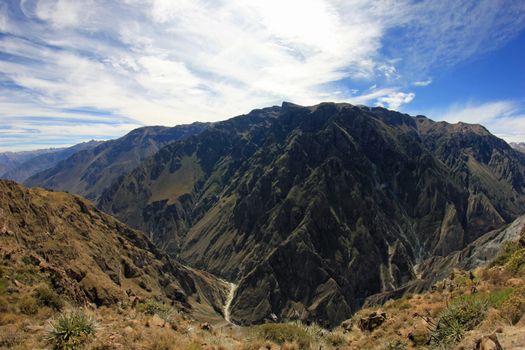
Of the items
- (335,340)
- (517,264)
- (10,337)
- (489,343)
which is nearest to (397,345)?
(335,340)

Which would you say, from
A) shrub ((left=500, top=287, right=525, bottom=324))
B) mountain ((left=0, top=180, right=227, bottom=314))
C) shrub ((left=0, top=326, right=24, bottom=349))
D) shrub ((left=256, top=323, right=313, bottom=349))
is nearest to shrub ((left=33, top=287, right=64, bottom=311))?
shrub ((left=0, top=326, right=24, bottom=349))

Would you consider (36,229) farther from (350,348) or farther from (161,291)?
(350,348)

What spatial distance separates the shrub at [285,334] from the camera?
17.9m

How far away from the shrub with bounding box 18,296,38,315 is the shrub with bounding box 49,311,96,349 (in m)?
4.61

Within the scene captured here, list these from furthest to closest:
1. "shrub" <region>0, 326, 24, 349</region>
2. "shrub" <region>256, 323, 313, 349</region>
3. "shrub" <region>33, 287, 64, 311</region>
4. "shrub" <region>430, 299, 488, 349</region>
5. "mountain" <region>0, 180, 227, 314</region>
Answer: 1. "mountain" <region>0, 180, 227, 314</region>
2. "shrub" <region>256, 323, 313, 349</region>
3. "shrub" <region>33, 287, 64, 311</region>
4. "shrub" <region>430, 299, 488, 349</region>
5. "shrub" <region>0, 326, 24, 349</region>

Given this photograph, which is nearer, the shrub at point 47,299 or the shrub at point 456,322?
the shrub at point 456,322

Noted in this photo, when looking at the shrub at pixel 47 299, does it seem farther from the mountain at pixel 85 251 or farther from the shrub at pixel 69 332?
the shrub at pixel 69 332

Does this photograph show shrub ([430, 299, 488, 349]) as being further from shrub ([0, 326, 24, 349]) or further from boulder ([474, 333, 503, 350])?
shrub ([0, 326, 24, 349])

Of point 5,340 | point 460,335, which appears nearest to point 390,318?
point 460,335

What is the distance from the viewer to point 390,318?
787 inches

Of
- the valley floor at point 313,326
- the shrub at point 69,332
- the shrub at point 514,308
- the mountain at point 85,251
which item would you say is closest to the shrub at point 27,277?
the valley floor at point 313,326

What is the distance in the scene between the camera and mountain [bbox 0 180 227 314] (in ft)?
134

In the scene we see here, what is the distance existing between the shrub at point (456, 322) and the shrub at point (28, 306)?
672 inches

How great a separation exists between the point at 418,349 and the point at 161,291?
362 ft
